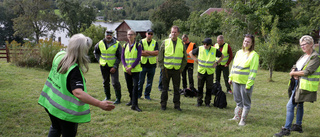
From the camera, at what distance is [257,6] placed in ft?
62.6

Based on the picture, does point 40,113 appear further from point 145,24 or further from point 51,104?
point 145,24

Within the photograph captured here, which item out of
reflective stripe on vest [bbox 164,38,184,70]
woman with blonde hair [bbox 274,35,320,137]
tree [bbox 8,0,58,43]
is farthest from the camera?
tree [bbox 8,0,58,43]

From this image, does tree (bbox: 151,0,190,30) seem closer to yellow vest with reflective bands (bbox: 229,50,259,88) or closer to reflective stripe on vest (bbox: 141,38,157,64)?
reflective stripe on vest (bbox: 141,38,157,64)

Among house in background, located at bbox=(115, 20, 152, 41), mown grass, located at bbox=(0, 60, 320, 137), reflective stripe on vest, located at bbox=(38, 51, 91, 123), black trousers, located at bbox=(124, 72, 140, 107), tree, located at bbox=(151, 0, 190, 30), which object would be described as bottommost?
mown grass, located at bbox=(0, 60, 320, 137)

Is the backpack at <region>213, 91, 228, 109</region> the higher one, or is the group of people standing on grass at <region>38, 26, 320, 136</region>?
the group of people standing on grass at <region>38, 26, 320, 136</region>

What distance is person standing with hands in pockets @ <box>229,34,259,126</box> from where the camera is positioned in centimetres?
457

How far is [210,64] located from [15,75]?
8.91 metres

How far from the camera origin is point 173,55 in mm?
5711

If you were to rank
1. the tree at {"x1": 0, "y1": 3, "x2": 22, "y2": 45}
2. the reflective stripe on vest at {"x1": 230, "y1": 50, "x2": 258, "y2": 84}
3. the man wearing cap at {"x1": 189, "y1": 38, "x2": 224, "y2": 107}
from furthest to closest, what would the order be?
the tree at {"x1": 0, "y1": 3, "x2": 22, "y2": 45} → the man wearing cap at {"x1": 189, "y1": 38, "x2": 224, "y2": 107} → the reflective stripe on vest at {"x1": 230, "y1": 50, "x2": 258, "y2": 84}

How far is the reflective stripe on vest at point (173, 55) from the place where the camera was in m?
5.71

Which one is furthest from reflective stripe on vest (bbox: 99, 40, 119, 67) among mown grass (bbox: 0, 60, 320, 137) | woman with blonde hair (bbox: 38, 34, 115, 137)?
woman with blonde hair (bbox: 38, 34, 115, 137)

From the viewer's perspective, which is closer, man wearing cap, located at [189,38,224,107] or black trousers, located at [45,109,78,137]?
black trousers, located at [45,109,78,137]

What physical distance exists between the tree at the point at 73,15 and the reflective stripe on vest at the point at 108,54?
4262 centimetres

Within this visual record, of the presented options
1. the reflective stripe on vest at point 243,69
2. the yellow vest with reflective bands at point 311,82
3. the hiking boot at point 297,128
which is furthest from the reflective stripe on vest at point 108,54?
the hiking boot at point 297,128
